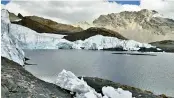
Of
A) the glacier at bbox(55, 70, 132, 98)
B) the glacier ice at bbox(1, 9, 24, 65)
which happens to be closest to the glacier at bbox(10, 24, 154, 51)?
the glacier ice at bbox(1, 9, 24, 65)

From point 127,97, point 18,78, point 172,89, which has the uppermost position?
point 18,78

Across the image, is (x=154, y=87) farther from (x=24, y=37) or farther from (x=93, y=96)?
(x=24, y=37)

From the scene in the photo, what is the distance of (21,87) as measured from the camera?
45.6 feet

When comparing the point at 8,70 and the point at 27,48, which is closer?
the point at 8,70

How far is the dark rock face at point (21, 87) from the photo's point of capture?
13312 mm

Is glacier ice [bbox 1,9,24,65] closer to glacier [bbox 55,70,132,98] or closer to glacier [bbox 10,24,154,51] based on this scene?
glacier [bbox 55,70,132,98]

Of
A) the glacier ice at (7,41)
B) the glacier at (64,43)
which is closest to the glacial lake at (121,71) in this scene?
the glacier ice at (7,41)

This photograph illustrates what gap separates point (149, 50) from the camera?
19438 cm

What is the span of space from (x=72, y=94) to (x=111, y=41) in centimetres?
17208

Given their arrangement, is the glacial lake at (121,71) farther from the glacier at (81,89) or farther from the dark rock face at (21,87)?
the dark rock face at (21,87)

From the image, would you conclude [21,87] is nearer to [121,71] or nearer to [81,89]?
[81,89]

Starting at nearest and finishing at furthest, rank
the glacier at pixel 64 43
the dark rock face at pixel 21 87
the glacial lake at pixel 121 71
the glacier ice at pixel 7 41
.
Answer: the dark rock face at pixel 21 87 → the glacier ice at pixel 7 41 → the glacial lake at pixel 121 71 → the glacier at pixel 64 43

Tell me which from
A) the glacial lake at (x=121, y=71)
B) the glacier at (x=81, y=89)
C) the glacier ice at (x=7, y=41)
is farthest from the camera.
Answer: the glacial lake at (x=121, y=71)

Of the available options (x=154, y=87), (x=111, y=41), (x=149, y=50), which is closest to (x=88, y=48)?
(x=111, y=41)
